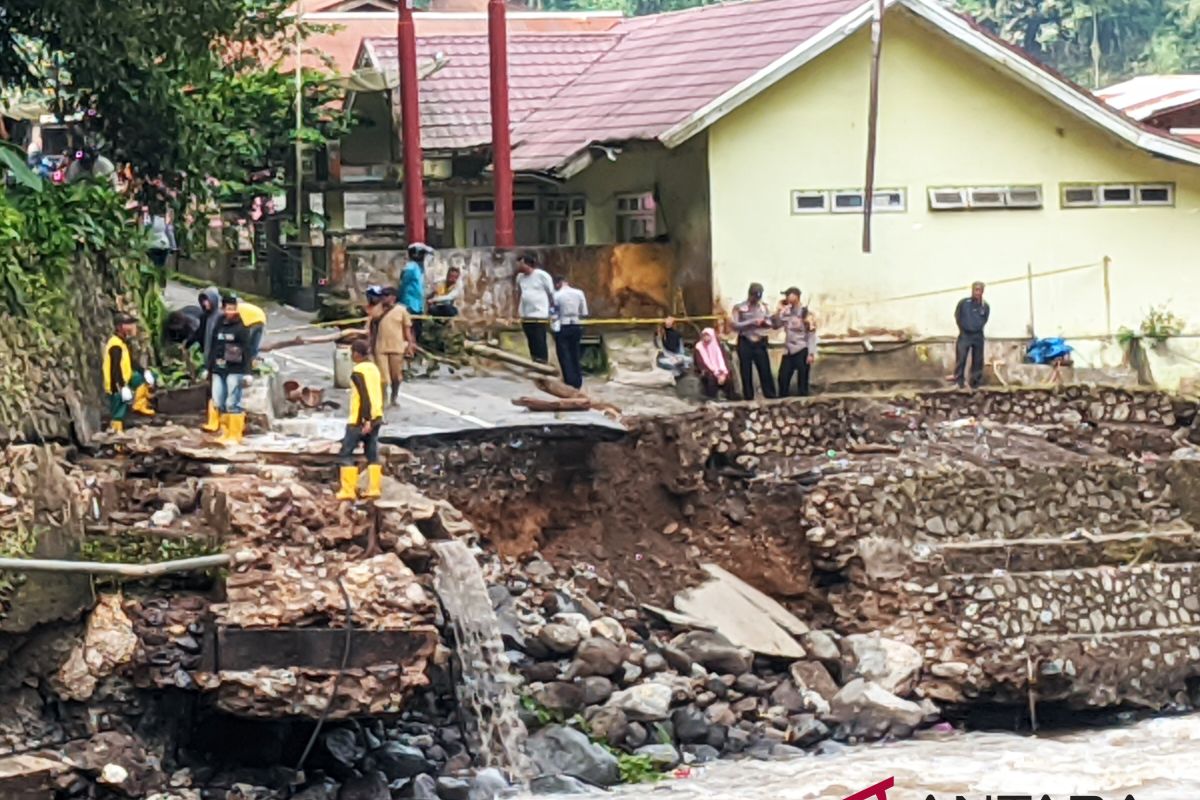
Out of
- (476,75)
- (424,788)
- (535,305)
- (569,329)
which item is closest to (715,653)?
(424,788)

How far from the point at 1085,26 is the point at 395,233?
27692 millimetres

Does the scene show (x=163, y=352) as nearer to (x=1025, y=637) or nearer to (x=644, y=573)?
(x=644, y=573)

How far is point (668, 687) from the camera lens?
69.5 feet

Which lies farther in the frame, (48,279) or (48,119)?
(48,119)

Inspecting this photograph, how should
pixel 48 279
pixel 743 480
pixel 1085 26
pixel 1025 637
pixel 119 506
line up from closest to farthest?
pixel 119 506 < pixel 48 279 < pixel 1025 637 < pixel 743 480 < pixel 1085 26

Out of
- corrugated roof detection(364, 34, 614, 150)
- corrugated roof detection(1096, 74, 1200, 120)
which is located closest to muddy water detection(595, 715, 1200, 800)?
corrugated roof detection(364, 34, 614, 150)

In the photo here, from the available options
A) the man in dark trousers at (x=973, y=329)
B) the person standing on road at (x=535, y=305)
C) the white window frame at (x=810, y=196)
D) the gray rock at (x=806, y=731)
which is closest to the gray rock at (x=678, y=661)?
the gray rock at (x=806, y=731)

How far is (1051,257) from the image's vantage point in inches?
1198

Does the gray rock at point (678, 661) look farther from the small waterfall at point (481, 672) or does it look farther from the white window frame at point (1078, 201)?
the white window frame at point (1078, 201)

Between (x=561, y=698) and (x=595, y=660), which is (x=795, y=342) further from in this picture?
(x=561, y=698)

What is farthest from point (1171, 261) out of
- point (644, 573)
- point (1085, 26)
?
point (1085, 26)

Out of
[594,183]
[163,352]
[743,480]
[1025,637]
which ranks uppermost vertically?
[594,183]

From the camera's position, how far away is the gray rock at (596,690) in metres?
20.9

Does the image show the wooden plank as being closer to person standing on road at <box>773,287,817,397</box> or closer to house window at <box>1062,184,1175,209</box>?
person standing on road at <box>773,287,817,397</box>
